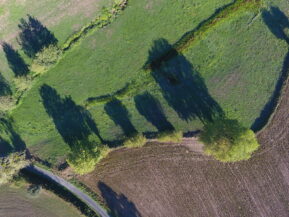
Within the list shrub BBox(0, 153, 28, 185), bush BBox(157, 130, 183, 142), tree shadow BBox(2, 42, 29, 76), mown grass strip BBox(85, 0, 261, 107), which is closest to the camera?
bush BBox(157, 130, 183, 142)

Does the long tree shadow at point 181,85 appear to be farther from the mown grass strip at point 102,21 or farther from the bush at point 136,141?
the mown grass strip at point 102,21

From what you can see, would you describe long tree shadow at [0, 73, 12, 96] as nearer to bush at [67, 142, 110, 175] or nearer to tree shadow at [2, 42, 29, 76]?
tree shadow at [2, 42, 29, 76]

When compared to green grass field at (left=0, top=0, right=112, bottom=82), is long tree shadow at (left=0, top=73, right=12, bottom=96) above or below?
below

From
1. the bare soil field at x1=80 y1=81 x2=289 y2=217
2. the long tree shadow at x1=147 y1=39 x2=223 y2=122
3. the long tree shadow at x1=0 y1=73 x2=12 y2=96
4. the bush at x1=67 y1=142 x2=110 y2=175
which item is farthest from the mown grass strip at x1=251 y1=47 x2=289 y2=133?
the long tree shadow at x1=0 y1=73 x2=12 y2=96

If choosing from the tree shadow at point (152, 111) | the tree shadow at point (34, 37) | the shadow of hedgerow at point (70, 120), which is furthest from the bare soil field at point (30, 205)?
the tree shadow at point (34, 37)

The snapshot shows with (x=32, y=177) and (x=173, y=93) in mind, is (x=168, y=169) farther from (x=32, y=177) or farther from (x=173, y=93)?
(x=32, y=177)

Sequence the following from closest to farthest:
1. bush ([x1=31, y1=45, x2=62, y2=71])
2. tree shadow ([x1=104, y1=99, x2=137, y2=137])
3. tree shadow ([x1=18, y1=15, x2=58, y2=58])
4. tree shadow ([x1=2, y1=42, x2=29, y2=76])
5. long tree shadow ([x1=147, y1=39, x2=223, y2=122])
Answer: bush ([x1=31, y1=45, x2=62, y2=71]) → tree shadow ([x1=18, y1=15, x2=58, y2=58]) → tree shadow ([x1=2, y1=42, x2=29, y2=76]) → long tree shadow ([x1=147, y1=39, x2=223, y2=122]) → tree shadow ([x1=104, y1=99, x2=137, y2=137])

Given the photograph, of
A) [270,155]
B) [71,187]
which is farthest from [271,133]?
[71,187]
